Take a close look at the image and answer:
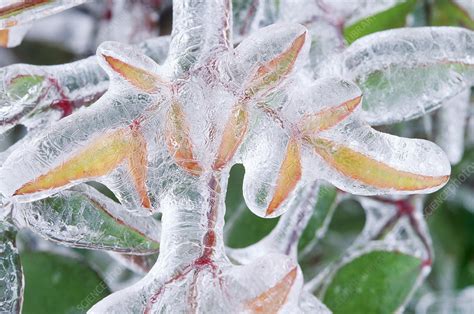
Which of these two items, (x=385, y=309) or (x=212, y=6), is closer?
(x=212, y=6)

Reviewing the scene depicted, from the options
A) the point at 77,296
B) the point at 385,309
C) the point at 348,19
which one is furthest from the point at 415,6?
the point at 77,296

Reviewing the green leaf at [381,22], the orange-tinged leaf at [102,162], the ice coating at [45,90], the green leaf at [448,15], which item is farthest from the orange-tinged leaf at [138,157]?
the green leaf at [448,15]

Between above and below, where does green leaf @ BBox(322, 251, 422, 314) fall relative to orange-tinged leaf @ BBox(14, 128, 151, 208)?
below

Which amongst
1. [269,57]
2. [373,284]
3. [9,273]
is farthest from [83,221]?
[373,284]

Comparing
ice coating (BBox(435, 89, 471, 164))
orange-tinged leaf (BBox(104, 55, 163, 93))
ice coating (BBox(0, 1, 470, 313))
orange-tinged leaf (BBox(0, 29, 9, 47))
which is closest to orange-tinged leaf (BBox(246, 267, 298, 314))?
ice coating (BBox(0, 1, 470, 313))

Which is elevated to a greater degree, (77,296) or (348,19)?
(348,19)

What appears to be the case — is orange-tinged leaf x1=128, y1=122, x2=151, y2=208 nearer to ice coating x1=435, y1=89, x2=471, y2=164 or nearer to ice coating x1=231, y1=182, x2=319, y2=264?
ice coating x1=231, y1=182, x2=319, y2=264

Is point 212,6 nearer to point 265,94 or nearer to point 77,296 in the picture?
point 265,94

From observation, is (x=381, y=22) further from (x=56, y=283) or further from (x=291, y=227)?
(x=56, y=283)
